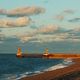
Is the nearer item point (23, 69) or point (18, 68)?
point (23, 69)

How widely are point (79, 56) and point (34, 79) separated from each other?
83.8 meters

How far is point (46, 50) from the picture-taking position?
118188 mm

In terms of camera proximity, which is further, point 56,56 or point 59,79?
point 56,56

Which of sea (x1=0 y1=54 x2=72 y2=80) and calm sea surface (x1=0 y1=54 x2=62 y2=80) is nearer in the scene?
sea (x1=0 y1=54 x2=72 y2=80)

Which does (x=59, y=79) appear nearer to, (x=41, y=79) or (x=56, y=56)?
(x=41, y=79)

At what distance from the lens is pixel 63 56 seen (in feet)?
393

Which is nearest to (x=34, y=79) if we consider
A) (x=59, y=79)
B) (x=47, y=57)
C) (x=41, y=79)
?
(x=41, y=79)

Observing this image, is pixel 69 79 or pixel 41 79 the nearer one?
pixel 69 79

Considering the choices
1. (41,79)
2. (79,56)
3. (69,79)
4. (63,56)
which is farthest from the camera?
(63,56)

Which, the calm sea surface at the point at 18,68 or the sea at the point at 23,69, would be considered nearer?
the sea at the point at 23,69

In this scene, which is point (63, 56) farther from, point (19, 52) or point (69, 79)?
point (69, 79)

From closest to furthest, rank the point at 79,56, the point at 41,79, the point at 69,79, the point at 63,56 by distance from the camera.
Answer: the point at 69,79, the point at 41,79, the point at 79,56, the point at 63,56

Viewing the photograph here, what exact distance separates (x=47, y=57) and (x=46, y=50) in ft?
12.1

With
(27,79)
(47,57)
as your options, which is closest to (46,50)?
(47,57)
